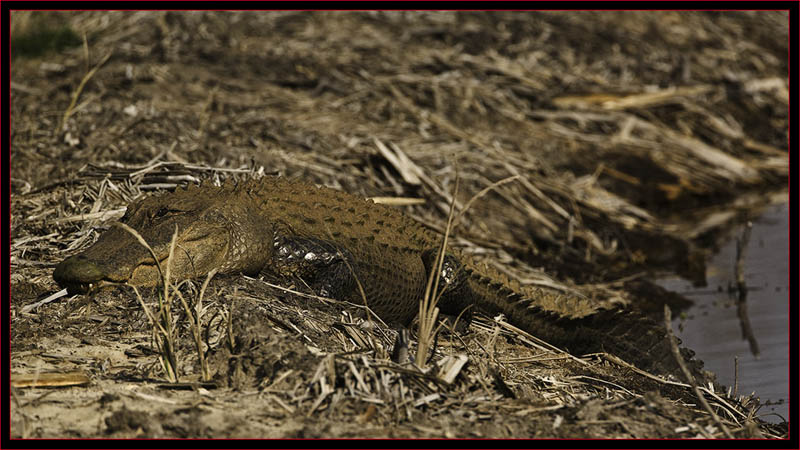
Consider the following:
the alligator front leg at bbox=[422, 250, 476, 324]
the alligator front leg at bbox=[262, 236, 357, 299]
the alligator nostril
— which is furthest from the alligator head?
the alligator front leg at bbox=[422, 250, 476, 324]

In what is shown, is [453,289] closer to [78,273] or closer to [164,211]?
[164,211]

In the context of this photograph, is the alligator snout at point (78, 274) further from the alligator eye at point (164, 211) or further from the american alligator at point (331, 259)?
the alligator eye at point (164, 211)

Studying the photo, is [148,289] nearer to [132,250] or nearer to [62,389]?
[132,250]

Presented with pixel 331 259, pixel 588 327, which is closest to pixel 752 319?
pixel 588 327

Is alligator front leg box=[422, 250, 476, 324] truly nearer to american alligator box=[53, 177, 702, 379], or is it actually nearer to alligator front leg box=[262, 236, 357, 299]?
american alligator box=[53, 177, 702, 379]

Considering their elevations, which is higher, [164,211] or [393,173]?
[164,211]

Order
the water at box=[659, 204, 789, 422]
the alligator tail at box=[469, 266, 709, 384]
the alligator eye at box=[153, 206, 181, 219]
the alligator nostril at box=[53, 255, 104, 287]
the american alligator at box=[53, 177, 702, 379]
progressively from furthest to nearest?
the water at box=[659, 204, 789, 422] < the alligator tail at box=[469, 266, 709, 384] < the alligator eye at box=[153, 206, 181, 219] < the american alligator at box=[53, 177, 702, 379] < the alligator nostril at box=[53, 255, 104, 287]
